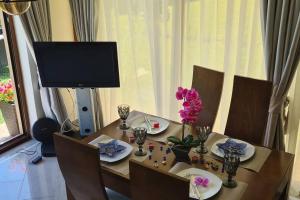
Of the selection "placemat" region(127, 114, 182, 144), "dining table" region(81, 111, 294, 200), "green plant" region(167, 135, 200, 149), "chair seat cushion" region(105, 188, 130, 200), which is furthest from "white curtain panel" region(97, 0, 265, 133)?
"chair seat cushion" region(105, 188, 130, 200)

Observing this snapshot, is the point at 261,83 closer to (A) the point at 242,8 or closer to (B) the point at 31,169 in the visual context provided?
(A) the point at 242,8

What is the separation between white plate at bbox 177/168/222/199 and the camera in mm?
1610

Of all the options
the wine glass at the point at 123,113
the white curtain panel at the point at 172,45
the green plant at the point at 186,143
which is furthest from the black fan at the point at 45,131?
the green plant at the point at 186,143

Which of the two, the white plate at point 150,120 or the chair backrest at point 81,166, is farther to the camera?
the white plate at point 150,120

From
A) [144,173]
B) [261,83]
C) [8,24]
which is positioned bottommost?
[144,173]

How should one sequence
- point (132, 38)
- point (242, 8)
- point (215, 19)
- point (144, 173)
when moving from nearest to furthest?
point (144, 173)
point (242, 8)
point (215, 19)
point (132, 38)

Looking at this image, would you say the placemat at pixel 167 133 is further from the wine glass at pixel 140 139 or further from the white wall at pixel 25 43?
the white wall at pixel 25 43

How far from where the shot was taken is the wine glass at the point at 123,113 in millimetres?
2316

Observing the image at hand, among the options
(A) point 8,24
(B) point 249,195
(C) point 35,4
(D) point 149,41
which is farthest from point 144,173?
(A) point 8,24

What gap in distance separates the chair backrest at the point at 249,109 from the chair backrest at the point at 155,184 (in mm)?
1163

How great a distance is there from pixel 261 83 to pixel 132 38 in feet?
4.91

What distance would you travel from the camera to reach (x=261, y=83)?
2.21 meters

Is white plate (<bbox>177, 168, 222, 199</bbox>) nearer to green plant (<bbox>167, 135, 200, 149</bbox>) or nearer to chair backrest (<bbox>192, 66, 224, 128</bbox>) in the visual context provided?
green plant (<bbox>167, 135, 200, 149</bbox>)

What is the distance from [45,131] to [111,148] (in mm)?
1587
